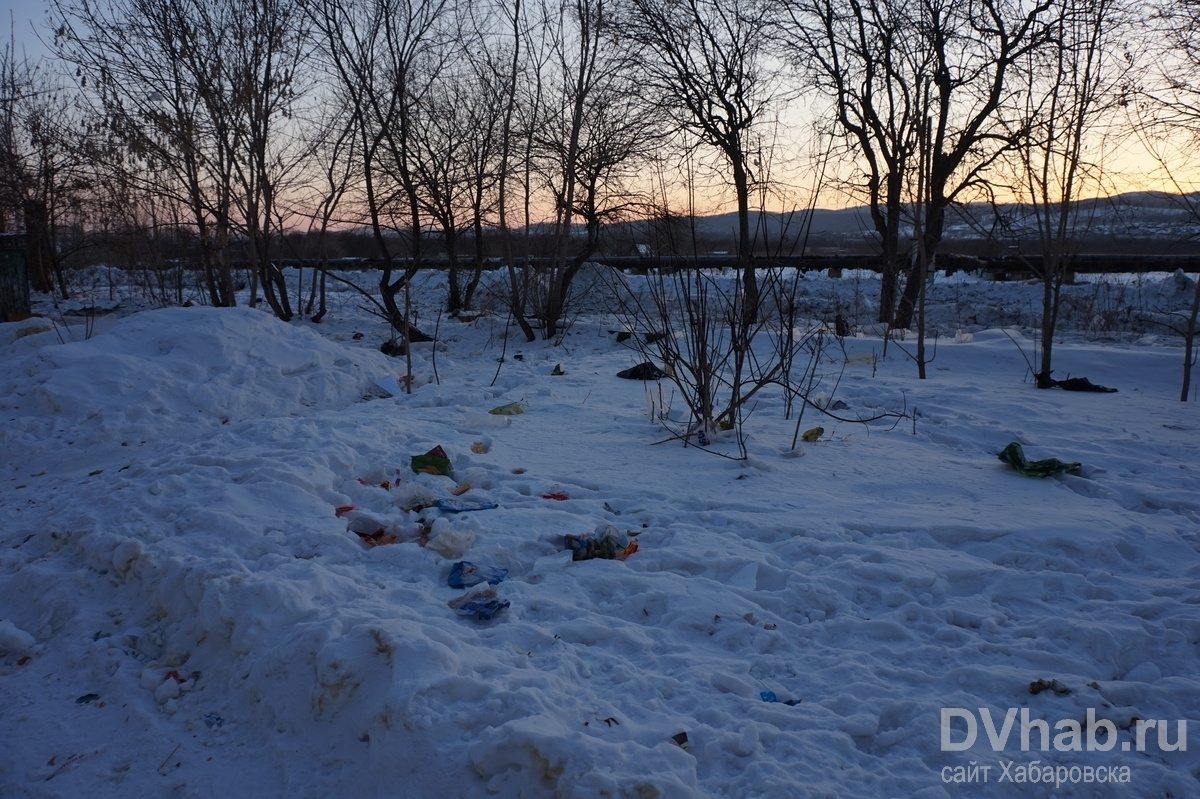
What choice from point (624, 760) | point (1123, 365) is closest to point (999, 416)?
point (1123, 365)

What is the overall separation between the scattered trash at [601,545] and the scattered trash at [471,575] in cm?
29

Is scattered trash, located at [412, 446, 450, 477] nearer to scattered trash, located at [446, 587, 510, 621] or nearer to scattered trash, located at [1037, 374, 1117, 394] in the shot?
scattered trash, located at [446, 587, 510, 621]

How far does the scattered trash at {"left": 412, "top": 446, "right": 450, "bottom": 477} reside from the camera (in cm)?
385

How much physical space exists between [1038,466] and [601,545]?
242 centimetres

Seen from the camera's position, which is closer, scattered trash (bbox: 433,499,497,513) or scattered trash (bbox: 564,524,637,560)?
scattered trash (bbox: 564,524,637,560)

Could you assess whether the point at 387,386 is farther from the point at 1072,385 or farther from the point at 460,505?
the point at 1072,385

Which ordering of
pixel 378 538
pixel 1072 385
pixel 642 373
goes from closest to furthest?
pixel 378 538 < pixel 1072 385 < pixel 642 373

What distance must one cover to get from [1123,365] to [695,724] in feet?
23.9

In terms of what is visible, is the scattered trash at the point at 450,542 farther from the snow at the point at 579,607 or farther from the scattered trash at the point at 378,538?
the scattered trash at the point at 378,538

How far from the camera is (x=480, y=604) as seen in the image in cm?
249

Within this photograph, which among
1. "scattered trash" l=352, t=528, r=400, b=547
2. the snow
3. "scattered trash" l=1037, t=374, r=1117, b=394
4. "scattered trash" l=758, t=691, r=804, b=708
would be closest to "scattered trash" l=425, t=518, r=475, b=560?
the snow

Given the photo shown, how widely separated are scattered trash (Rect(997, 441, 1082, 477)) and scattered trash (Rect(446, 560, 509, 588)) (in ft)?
9.04

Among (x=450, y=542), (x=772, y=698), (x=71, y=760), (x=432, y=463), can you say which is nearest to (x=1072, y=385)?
(x=432, y=463)

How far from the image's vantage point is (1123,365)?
725 cm
